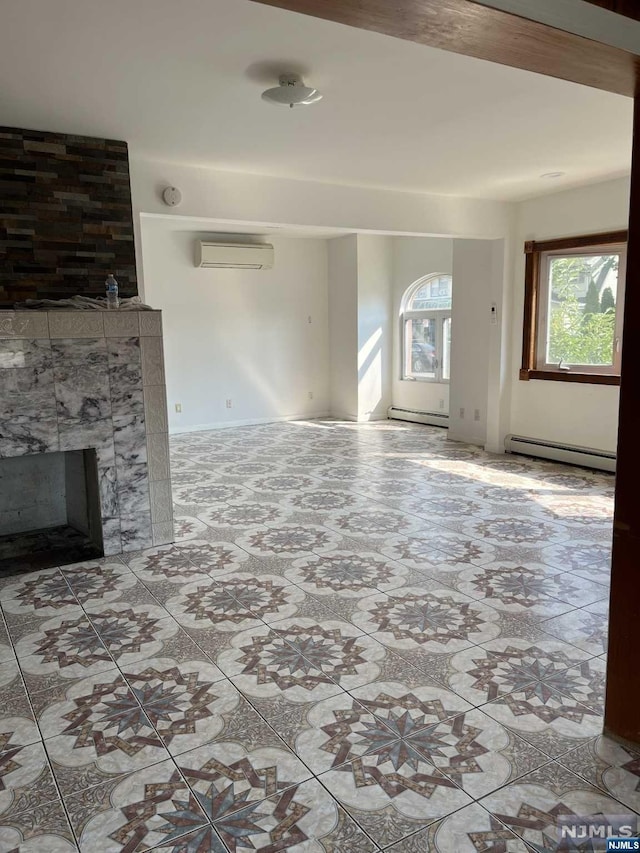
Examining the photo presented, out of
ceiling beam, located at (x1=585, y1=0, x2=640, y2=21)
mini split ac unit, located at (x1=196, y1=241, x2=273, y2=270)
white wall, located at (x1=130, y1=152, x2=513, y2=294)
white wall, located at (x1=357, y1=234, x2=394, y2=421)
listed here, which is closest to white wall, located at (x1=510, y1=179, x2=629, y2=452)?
white wall, located at (x1=130, y1=152, x2=513, y2=294)

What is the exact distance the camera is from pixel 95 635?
8.57ft

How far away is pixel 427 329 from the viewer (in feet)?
25.3

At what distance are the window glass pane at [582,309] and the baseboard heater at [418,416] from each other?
194 centimetres

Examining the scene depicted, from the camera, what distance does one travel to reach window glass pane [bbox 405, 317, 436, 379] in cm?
769

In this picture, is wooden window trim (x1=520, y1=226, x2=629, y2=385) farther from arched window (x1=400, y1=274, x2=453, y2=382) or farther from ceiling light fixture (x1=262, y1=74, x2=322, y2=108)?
ceiling light fixture (x1=262, y1=74, x2=322, y2=108)

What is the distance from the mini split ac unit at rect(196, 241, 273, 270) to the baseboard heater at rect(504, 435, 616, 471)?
3.72 m

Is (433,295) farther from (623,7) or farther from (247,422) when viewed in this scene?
(623,7)

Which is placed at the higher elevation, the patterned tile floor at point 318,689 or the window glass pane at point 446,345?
the window glass pane at point 446,345

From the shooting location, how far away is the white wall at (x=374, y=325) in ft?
25.5

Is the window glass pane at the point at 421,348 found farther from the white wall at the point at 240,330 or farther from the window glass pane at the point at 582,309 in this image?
the window glass pane at the point at 582,309

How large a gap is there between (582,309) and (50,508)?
463cm

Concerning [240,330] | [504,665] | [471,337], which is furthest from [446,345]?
[504,665]

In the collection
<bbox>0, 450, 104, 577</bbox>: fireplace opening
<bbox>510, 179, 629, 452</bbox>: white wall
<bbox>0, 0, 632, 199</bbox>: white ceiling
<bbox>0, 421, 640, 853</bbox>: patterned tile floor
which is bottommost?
<bbox>0, 421, 640, 853</bbox>: patterned tile floor

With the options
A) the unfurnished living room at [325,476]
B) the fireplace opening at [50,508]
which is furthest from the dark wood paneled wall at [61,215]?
the fireplace opening at [50,508]
